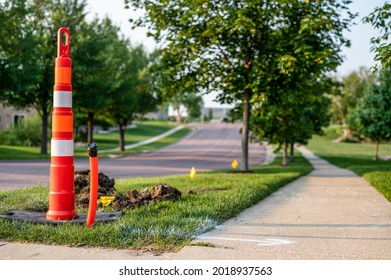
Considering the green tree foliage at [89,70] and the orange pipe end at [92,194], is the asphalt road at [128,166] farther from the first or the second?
the orange pipe end at [92,194]

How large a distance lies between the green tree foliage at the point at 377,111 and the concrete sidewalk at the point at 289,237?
28.5 meters

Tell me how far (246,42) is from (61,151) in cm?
1289

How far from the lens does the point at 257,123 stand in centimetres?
2803

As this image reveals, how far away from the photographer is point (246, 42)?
18.3 meters

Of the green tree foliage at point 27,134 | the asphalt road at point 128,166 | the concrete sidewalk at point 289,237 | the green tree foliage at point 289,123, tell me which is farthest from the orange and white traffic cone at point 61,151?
the green tree foliage at point 27,134

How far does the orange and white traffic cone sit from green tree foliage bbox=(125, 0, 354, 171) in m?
9.60

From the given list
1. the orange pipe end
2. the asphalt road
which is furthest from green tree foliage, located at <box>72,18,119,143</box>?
the orange pipe end

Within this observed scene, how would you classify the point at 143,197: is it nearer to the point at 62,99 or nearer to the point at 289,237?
the point at 62,99

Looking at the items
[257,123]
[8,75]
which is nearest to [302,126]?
[257,123]

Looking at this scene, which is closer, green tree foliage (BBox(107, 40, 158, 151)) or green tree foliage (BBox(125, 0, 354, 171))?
green tree foliage (BBox(125, 0, 354, 171))

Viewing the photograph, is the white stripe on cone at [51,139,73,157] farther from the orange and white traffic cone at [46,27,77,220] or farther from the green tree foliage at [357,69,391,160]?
the green tree foliage at [357,69,391,160]

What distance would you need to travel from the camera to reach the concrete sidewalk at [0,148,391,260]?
5.09m

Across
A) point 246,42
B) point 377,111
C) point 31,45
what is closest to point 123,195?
point 246,42
